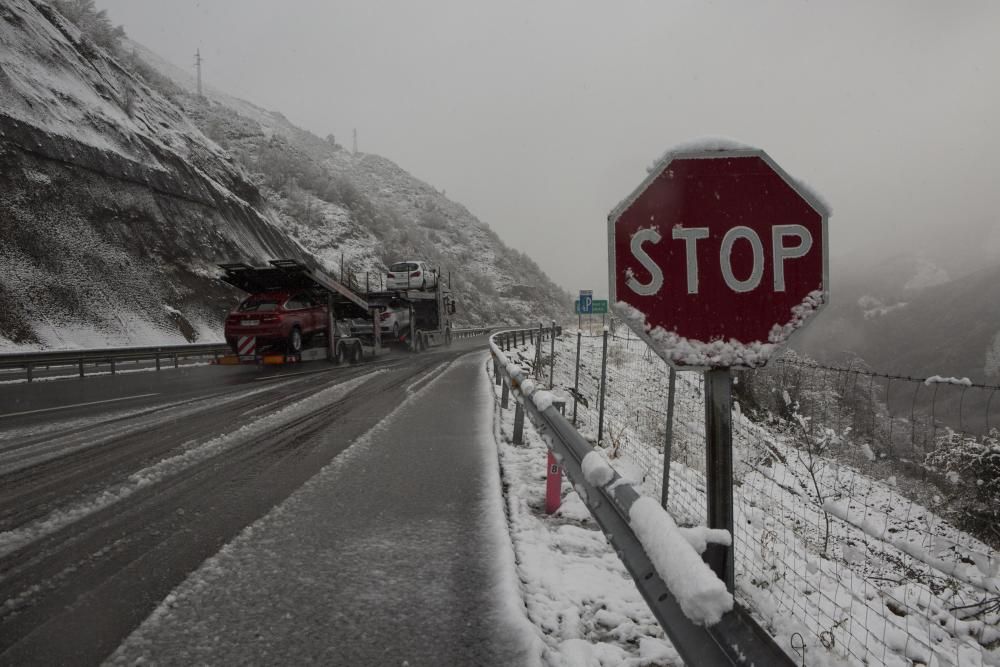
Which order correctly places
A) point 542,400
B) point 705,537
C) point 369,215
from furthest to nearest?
point 369,215 → point 542,400 → point 705,537

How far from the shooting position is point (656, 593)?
66.4 inches

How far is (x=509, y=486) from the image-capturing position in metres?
4.65

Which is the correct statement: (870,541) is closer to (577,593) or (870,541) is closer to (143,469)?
(577,593)

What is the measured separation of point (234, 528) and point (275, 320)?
1155 centimetres

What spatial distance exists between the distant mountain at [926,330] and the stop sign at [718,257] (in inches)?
5215

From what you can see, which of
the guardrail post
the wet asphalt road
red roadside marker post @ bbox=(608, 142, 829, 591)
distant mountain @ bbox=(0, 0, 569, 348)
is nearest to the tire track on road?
the wet asphalt road

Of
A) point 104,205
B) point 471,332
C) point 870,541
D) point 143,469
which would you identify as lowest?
point 870,541

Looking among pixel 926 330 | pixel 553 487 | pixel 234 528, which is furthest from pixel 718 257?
pixel 926 330

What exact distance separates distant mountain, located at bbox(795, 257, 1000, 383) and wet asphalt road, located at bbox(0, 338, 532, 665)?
13069 centimetres

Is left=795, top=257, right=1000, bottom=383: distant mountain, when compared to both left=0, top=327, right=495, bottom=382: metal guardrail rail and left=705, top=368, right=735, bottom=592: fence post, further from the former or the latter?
left=705, top=368, right=735, bottom=592: fence post

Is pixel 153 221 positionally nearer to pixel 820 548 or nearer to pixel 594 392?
pixel 594 392

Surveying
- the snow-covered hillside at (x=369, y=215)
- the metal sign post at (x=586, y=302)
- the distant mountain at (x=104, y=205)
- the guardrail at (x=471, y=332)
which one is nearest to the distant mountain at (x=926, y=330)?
the snow-covered hillside at (x=369, y=215)

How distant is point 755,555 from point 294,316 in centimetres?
1324

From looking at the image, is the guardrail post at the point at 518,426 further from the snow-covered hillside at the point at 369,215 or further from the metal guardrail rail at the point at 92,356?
the snow-covered hillside at the point at 369,215
